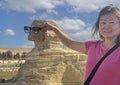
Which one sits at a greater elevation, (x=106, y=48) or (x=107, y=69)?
(x=106, y=48)

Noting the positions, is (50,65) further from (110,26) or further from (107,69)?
(107,69)

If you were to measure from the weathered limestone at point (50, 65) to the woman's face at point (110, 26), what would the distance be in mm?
14660

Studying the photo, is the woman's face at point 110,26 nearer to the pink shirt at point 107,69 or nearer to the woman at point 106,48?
the woman at point 106,48

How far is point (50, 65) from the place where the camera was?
19.8 m

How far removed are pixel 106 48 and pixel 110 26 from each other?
22cm

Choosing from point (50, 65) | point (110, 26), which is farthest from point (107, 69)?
point (50, 65)

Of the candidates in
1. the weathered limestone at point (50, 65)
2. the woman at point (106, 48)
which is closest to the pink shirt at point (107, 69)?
the woman at point (106, 48)

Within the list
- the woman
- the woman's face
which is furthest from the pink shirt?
the woman's face

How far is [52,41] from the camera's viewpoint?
2094 centimetres

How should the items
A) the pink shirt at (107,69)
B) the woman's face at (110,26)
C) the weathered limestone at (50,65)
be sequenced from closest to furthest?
the pink shirt at (107,69), the woman's face at (110,26), the weathered limestone at (50,65)

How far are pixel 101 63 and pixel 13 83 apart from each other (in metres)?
17.2

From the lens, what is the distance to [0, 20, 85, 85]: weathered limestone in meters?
19.1

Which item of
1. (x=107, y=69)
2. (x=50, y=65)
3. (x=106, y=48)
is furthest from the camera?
(x=50, y=65)

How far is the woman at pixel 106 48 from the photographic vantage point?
3553 mm
